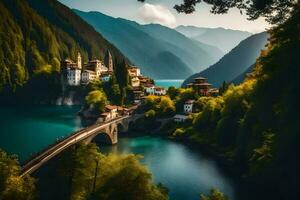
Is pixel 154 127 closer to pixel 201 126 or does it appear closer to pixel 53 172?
pixel 201 126

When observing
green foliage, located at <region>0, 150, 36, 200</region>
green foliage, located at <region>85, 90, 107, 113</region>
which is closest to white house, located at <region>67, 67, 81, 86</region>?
green foliage, located at <region>85, 90, 107, 113</region>

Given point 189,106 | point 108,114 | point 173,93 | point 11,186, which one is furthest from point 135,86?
point 11,186

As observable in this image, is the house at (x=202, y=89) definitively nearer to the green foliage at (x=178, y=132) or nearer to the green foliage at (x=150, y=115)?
the green foliage at (x=150, y=115)

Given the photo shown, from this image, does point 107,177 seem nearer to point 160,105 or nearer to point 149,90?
point 160,105

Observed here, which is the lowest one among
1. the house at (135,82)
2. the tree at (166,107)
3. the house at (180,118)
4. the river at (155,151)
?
the river at (155,151)

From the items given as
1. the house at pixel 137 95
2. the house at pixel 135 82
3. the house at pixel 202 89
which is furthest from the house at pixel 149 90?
the house at pixel 202 89

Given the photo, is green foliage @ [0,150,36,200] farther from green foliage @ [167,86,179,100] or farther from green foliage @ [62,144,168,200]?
green foliage @ [167,86,179,100]
